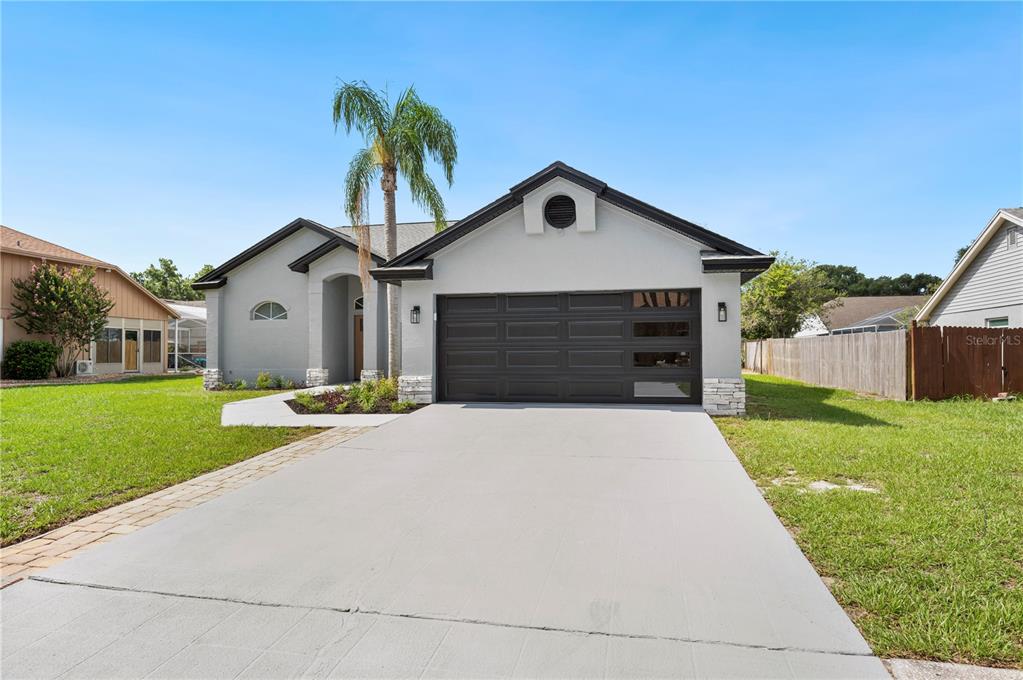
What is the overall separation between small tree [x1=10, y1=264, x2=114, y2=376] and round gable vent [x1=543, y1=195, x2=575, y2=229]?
20.4 m

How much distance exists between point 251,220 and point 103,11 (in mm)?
10428

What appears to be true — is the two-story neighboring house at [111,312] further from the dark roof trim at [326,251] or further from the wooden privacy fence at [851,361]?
the wooden privacy fence at [851,361]

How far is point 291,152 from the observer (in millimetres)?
13344

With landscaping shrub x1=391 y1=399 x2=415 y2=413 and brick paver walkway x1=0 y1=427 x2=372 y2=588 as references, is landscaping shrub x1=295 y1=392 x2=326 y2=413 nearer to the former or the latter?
landscaping shrub x1=391 y1=399 x2=415 y2=413

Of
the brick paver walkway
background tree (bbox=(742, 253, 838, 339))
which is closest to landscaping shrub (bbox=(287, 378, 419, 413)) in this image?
the brick paver walkway

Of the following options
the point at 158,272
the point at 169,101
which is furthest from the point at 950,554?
the point at 158,272

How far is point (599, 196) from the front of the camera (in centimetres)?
1081

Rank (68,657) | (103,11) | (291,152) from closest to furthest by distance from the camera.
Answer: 1. (68,657)
2. (103,11)
3. (291,152)

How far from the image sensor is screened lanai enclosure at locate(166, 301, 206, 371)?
2847 centimetres

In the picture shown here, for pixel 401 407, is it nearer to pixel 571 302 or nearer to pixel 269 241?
pixel 571 302

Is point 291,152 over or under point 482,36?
under

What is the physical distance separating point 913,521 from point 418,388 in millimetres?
9206

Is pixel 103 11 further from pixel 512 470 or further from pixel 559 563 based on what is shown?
pixel 559 563

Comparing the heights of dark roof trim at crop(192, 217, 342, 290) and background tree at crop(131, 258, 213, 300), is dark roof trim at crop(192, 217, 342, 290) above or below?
below
